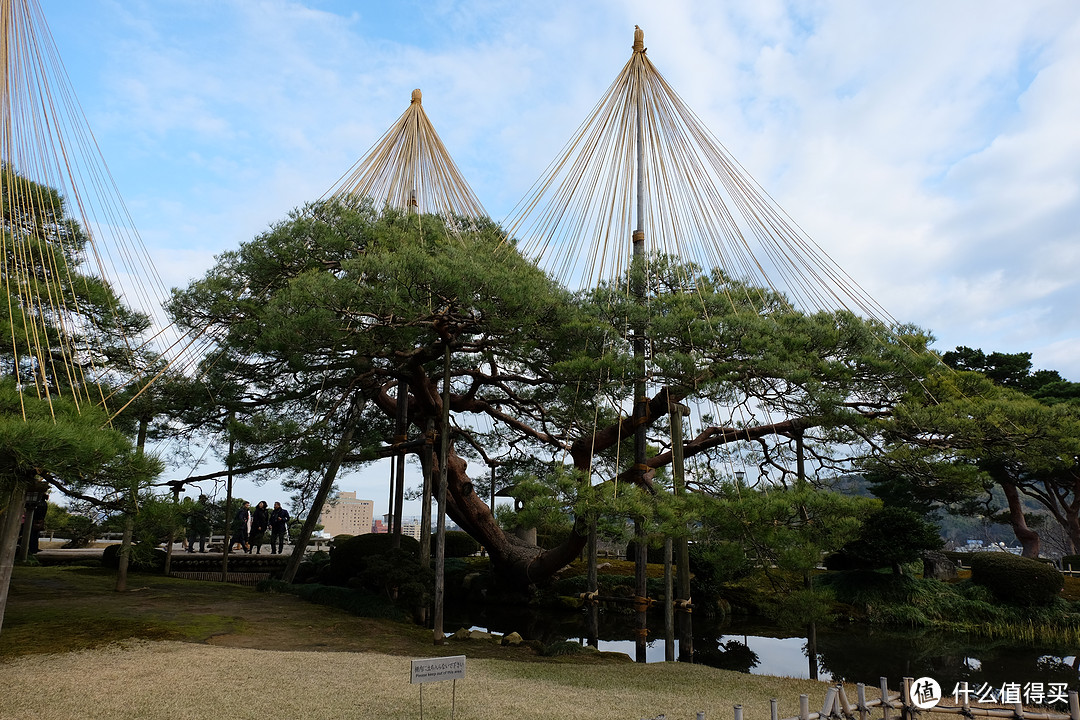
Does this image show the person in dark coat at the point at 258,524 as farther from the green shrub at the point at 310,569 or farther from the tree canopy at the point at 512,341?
A: the tree canopy at the point at 512,341

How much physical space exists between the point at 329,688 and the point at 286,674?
711 mm

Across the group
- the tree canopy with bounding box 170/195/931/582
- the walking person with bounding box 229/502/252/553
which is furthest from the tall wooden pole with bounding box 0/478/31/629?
the walking person with bounding box 229/502/252/553

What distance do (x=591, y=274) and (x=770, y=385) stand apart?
8.96 feet

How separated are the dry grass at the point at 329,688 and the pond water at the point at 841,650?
283 centimetres

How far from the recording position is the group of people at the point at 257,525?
1808 cm

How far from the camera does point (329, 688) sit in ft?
19.5

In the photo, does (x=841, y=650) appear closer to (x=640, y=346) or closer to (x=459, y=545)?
(x=640, y=346)

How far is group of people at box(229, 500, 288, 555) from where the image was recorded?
18078mm

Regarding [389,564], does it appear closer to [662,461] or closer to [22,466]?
[662,461]

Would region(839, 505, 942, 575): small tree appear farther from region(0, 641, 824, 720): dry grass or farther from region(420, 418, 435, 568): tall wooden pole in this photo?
region(420, 418, 435, 568): tall wooden pole

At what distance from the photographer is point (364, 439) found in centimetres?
1095

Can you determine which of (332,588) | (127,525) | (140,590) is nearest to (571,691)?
(127,525)

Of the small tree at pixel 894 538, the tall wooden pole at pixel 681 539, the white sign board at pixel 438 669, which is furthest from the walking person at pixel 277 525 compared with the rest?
the white sign board at pixel 438 669

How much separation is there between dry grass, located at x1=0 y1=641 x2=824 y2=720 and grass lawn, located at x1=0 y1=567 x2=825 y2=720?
17 mm
